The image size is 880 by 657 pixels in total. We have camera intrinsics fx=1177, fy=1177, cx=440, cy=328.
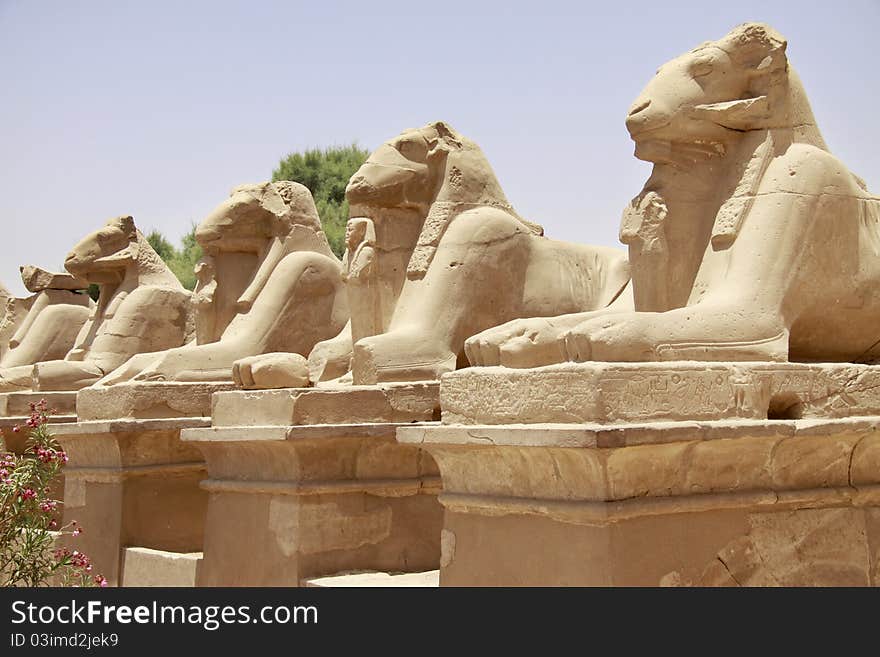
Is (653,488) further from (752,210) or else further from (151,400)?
(151,400)

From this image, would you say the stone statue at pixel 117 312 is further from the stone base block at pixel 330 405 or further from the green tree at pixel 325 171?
the green tree at pixel 325 171

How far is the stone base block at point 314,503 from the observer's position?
5.48 metres

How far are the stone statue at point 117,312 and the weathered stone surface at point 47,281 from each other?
5.01 feet

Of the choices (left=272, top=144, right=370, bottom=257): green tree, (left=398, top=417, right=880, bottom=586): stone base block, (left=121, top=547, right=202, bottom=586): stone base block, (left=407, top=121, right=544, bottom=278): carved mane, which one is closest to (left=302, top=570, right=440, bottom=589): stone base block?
(left=398, top=417, right=880, bottom=586): stone base block

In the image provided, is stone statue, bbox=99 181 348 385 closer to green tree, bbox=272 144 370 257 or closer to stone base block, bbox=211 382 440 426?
stone base block, bbox=211 382 440 426

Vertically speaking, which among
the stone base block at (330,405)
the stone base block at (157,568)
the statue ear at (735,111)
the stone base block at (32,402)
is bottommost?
the stone base block at (157,568)

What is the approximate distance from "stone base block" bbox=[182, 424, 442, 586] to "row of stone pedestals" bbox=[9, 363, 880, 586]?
0.01 m

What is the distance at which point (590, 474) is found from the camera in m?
3.69

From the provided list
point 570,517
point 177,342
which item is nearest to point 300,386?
point 570,517

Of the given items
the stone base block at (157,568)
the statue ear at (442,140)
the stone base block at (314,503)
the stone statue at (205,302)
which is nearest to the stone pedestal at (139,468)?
the stone base block at (157,568)

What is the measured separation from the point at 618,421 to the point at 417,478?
7.41 feet

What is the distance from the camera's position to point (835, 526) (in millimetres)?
4266

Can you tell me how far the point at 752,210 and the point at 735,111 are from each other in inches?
16.5

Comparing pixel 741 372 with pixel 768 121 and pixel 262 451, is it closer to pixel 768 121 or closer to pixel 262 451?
pixel 768 121
